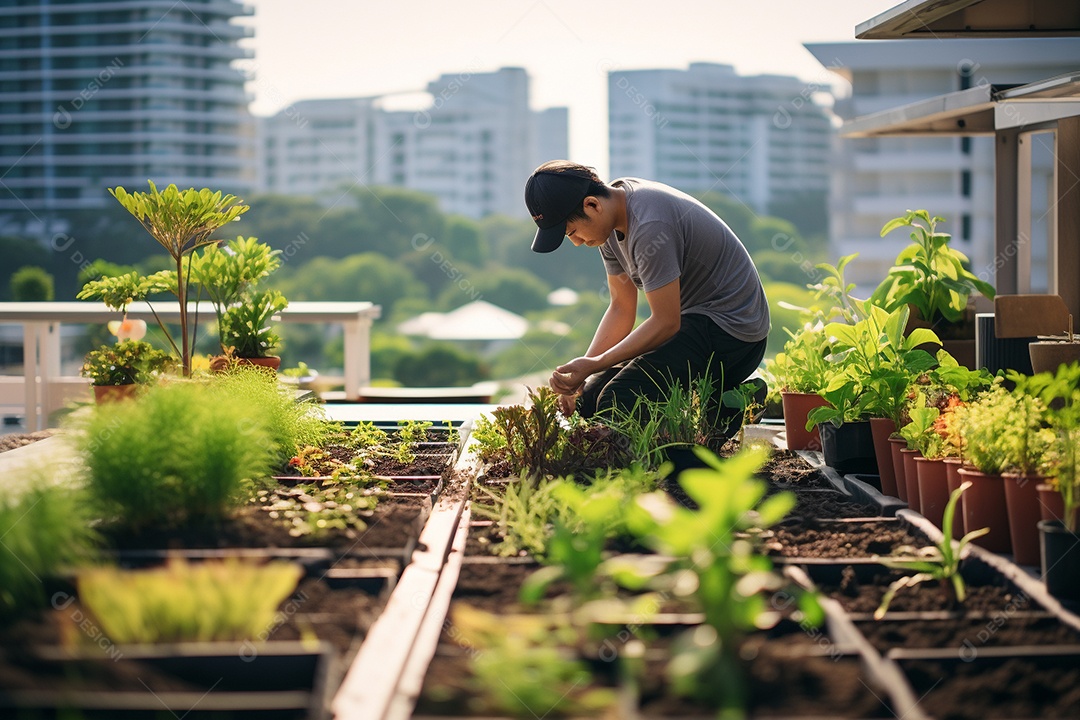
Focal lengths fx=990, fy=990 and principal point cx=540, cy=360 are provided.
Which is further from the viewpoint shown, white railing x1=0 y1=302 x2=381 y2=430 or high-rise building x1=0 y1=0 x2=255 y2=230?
high-rise building x1=0 y1=0 x2=255 y2=230

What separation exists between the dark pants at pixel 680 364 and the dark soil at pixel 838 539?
1096 millimetres

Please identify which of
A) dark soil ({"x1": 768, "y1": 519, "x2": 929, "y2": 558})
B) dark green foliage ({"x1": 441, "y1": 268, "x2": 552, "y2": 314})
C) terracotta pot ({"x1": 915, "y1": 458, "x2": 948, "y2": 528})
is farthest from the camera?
dark green foliage ({"x1": 441, "y1": 268, "x2": 552, "y2": 314})

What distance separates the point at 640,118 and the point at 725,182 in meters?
7.89

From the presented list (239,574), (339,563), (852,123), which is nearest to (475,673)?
(239,574)

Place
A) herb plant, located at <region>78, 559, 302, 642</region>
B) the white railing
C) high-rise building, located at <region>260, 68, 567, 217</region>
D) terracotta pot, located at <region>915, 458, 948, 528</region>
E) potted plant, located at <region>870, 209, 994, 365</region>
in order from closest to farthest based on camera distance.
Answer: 1. herb plant, located at <region>78, 559, 302, 642</region>
2. terracotta pot, located at <region>915, 458, 948, 528</region>
3. potted plant, located at <region>870, 209, 994, 365</region>
4. the white railing
5. high-rise building, located at <region>260, 68, 567, 217</region>

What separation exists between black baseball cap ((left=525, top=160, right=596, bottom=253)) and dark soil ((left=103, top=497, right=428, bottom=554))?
138 cm

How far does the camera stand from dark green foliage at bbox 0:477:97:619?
1.88 meters

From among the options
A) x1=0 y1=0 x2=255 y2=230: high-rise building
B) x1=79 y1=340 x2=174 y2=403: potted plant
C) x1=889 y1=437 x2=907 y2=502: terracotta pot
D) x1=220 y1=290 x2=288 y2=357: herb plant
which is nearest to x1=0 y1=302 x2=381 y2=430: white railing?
x1=220 y1=290 x2=288 y2=357: herb plant

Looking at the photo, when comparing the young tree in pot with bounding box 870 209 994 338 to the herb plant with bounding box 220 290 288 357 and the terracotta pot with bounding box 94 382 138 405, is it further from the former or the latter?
the terracotta pot with bounding box 94 382 138 405

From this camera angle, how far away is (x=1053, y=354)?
3.39 m

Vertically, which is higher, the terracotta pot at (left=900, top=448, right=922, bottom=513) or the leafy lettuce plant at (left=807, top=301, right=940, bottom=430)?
the leafy lettuce plant at (left=807, top=301, right=940, bottom=430)

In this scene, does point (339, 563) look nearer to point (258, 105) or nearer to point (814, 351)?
point (814, 351)

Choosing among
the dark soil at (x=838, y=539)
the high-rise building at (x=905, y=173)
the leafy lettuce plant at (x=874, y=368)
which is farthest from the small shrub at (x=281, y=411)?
the high-rise building at (x=905, y=173)

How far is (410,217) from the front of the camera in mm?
54469
